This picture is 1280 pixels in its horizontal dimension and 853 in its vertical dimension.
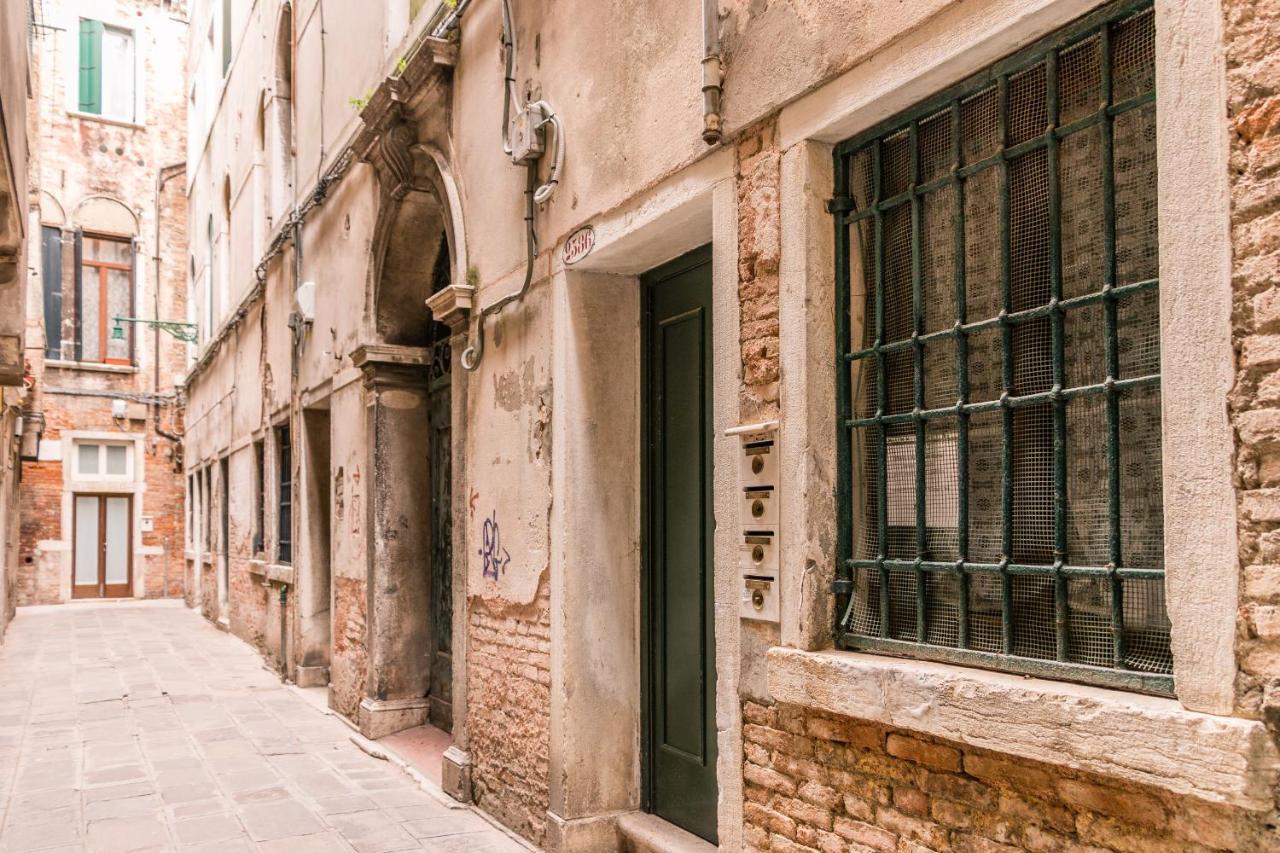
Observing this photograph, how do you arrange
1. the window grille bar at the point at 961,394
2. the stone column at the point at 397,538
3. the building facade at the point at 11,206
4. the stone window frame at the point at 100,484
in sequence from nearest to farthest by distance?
the window grille bar at the point at 961,394 → the building facade at the point at 11,206 → the stone column at the point at 397,538 → the stone window frame at the point at 100,484

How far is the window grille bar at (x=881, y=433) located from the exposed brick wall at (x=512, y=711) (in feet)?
6.84

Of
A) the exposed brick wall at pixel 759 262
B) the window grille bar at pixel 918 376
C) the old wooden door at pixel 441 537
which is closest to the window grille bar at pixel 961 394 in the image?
the window grille bar at pixel 918 376

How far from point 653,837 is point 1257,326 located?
3166 millimetres

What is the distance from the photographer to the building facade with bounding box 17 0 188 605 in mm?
19297

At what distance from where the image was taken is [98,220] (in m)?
20.0

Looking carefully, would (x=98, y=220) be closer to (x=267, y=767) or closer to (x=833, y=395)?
(x=267, y=767)

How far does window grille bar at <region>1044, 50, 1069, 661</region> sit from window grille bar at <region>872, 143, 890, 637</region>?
1.89 feet

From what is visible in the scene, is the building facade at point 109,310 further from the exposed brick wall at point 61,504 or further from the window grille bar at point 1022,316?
the window grille bar at point 1022,316

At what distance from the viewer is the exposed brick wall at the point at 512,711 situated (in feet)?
15.9

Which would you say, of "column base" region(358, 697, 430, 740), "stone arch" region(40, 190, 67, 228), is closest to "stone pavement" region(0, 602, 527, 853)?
"column base" region(358, 697, 430, 740)

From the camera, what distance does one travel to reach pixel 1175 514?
216cm

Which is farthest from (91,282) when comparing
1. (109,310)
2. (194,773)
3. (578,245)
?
(578,245)

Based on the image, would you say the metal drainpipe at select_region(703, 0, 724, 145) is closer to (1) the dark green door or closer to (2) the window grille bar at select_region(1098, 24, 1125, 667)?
(1) the dark green door

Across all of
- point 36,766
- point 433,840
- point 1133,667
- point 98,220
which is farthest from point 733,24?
point 98,220
